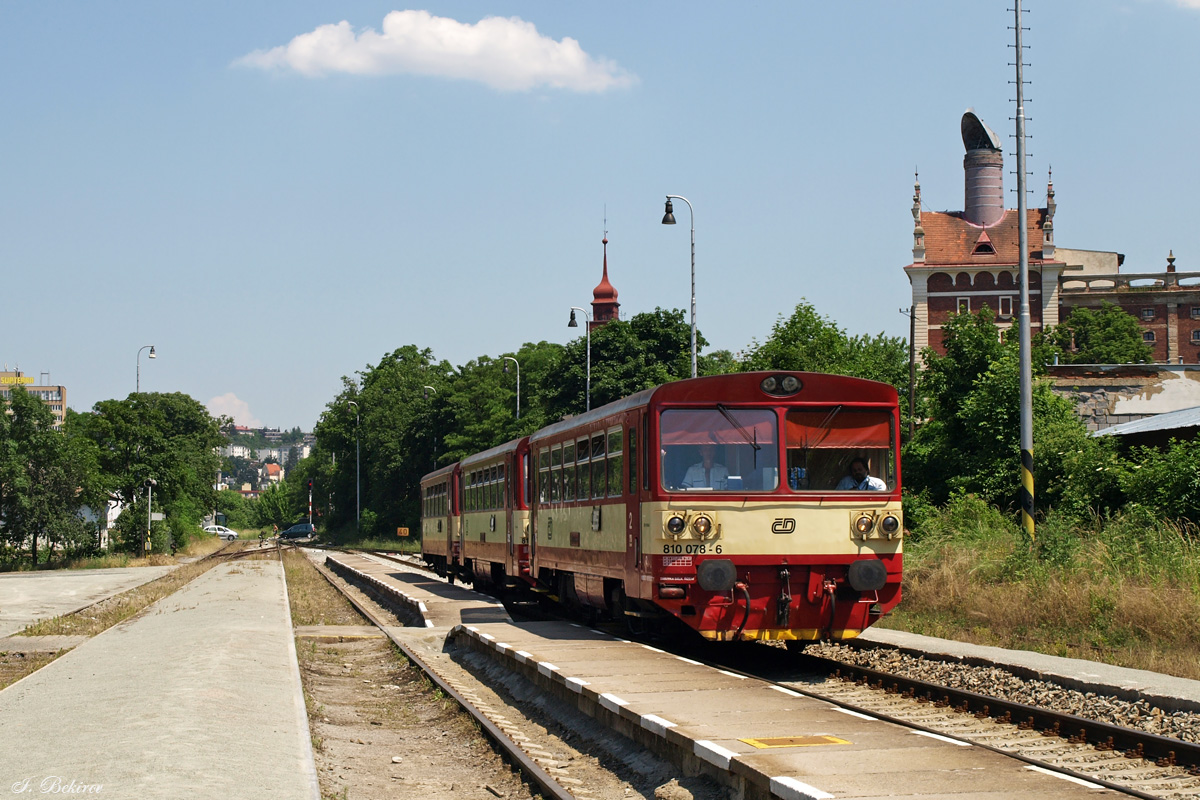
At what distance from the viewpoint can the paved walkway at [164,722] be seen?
7.74 m

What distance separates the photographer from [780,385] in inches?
525

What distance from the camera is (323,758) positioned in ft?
34.0

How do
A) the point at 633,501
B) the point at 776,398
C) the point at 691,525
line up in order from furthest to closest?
the point at 633,501 < the point at 776,398 < the point at 691,525

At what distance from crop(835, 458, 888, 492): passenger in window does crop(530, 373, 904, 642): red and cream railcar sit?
1cm

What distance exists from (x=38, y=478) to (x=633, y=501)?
45.6 m

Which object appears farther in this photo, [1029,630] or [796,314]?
[796,314]

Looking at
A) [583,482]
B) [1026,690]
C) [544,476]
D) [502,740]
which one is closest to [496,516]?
[544,476]

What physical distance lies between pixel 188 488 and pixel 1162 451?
179 ft

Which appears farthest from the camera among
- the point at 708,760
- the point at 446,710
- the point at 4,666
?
the point at 4,666

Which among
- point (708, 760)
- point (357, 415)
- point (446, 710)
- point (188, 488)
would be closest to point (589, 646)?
point (446, 710)

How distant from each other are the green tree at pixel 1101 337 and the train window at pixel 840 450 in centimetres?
7615

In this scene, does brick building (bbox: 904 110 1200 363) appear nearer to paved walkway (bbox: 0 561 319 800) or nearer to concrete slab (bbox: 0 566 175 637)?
concrete slab (bbox: 0 566 175 637)

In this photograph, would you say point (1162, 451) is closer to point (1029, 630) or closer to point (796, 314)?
point (1029, 630)

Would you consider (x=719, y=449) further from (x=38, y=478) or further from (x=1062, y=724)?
(x=38, y=478)
